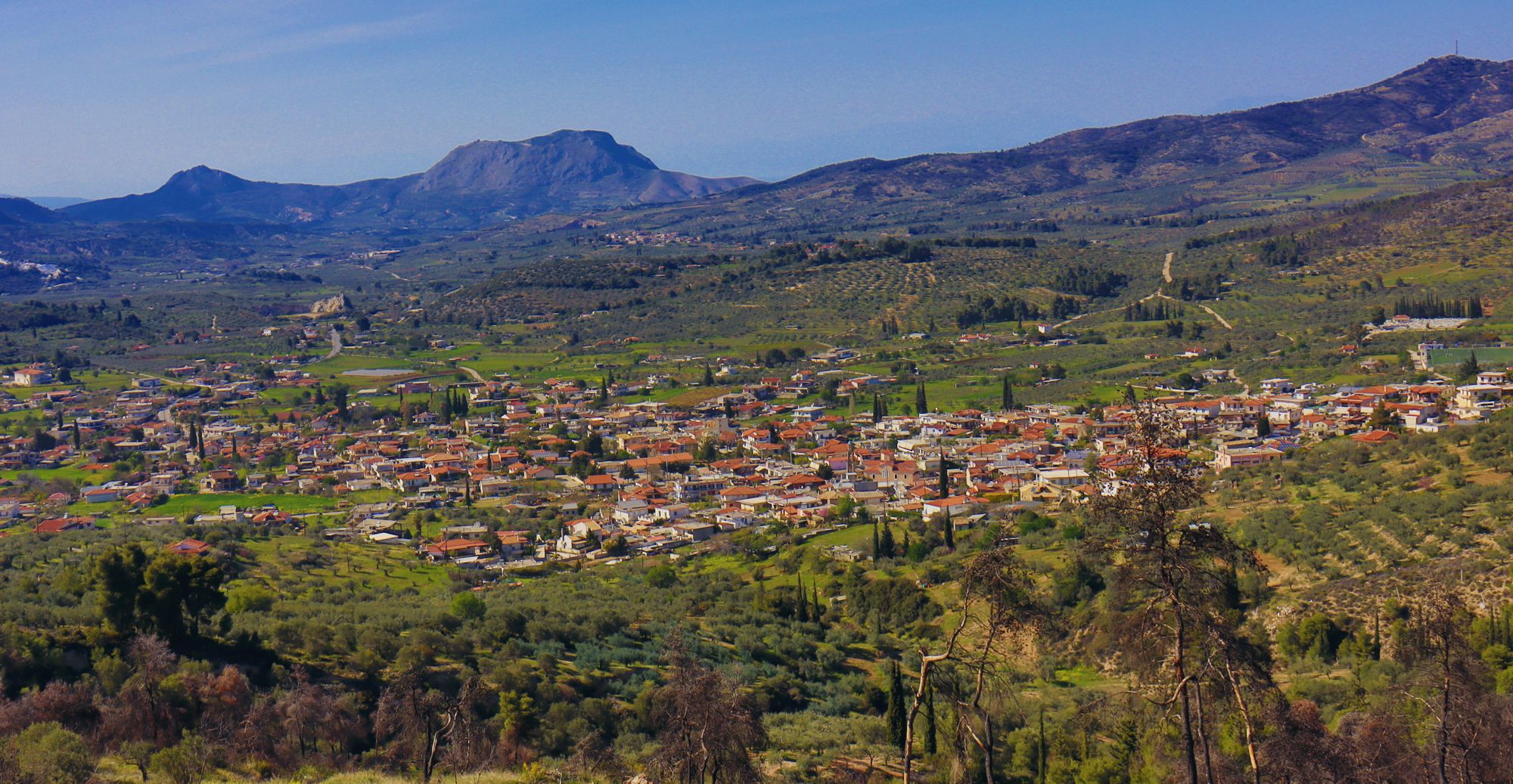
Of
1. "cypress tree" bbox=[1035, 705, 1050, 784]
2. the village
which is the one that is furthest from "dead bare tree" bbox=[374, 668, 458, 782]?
the village

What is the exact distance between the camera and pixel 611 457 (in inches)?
2189

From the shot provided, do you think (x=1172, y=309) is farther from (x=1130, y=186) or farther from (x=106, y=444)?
(x=1130, y=186)

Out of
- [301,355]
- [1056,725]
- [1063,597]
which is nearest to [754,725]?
[1056,725]

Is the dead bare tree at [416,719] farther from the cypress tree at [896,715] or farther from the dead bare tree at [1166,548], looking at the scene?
the dead bare tree at [1166,548]

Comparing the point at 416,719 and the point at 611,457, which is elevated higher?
the point at 416,719

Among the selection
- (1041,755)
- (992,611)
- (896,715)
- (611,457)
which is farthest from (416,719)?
(611,457)

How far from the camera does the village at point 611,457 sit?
42125 mm

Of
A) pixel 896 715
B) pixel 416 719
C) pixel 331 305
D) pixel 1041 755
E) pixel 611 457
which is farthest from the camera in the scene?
pixel 331 305

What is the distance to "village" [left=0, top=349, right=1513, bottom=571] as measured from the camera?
42.1m

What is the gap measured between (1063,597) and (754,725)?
53.0 ft

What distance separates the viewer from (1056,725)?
2134 centimetres

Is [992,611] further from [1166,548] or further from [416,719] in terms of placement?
[416,719]

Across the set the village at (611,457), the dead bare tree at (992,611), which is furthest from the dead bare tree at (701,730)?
the village at (611,457)

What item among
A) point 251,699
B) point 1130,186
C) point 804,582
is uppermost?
point 1130,186
